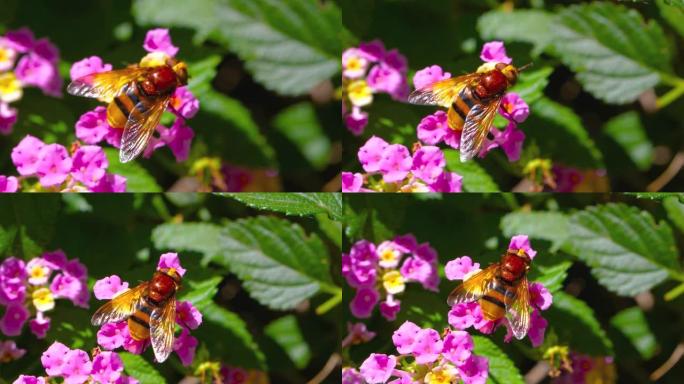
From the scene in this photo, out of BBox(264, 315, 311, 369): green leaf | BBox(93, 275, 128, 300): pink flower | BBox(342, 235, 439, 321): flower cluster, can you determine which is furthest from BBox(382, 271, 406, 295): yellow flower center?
BBox(93, 275, 128, 300): pink flower

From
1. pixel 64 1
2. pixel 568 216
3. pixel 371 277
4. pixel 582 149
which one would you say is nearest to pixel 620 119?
pixel 582 149

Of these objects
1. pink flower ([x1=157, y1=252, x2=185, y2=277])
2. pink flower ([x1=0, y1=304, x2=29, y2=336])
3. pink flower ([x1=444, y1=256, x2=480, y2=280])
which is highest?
pink flower ([x1=444, y1=256, x2=480, y2=280])

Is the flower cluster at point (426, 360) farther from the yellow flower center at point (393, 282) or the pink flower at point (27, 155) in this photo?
the pink flower at point (27, 155)

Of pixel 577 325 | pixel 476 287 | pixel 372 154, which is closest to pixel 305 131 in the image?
pixel 372 154

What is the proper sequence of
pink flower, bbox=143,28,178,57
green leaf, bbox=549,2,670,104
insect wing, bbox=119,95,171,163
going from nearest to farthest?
1. insect wing, bbox=119,95,171,163
2. pink flower, bbox=143,28,178,57
3. green leaf, bbox=549,2,670,104

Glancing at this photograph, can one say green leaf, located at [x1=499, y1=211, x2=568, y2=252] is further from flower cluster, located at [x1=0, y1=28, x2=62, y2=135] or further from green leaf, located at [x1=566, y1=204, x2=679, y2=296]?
flower cluster, located at [x1=0, y1=28, x2=62, y2=135]

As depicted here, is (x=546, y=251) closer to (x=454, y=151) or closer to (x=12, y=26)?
(x=454, y=151)
